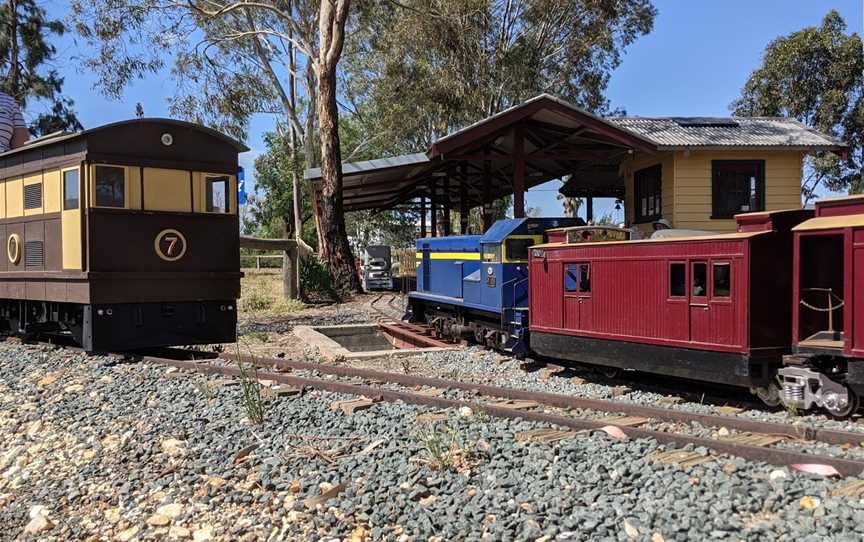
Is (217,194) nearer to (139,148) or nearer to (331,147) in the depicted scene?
(139,148)

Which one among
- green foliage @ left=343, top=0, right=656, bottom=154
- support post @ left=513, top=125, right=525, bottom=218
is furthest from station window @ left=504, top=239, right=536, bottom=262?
green foliage @ left=343, top=0, right=656, bottom=154

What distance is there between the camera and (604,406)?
710 cm

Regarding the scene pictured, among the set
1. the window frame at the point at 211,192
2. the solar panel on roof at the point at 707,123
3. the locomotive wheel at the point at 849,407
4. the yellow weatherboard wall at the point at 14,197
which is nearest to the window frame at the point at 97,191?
the window frame at the point at 211,192

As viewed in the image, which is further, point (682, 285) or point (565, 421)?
point (682, 285)

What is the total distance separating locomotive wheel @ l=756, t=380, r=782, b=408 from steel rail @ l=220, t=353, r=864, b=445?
0.85 meters

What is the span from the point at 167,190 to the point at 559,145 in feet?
37.1

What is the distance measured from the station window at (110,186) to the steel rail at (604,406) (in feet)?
9.77

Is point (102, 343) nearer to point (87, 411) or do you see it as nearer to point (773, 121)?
point (87, 411)

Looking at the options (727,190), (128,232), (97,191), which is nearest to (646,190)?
(727,190)

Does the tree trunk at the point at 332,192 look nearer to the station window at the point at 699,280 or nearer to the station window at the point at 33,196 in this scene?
the station window at the point at 33,196

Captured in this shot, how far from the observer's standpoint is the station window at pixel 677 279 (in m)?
7.94

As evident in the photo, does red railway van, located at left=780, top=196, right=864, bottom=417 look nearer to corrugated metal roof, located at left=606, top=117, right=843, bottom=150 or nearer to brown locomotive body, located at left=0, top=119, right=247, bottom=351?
brown locomotive body, located at left=0, top=119, right=247, bottom=351

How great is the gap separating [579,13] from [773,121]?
14.4 meters

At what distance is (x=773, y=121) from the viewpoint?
1931 cm
